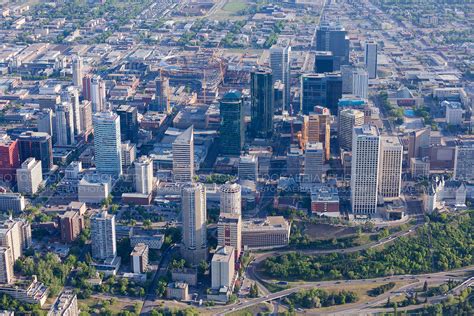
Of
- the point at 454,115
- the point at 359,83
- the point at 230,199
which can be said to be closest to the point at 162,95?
the point at 359,83

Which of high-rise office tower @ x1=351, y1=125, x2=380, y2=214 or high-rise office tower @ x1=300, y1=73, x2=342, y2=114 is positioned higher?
high-rise office tower @ x1=300, y1=73, x2=342, y2=114

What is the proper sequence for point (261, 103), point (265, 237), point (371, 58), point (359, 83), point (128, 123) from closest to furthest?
point (265, 237)
point (128, 123)
point (261, 103)
point (359, 83)
point (371, 58)

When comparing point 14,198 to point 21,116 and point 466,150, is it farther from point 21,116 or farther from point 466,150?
point 466,150

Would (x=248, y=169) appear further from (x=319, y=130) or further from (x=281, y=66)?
(x=281, y=66)

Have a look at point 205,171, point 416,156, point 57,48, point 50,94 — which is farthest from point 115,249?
point 57,48

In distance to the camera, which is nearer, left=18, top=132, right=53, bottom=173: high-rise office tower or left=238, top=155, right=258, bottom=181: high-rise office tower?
left=238, top=155, right=258, bottom=181: high-rise office tower

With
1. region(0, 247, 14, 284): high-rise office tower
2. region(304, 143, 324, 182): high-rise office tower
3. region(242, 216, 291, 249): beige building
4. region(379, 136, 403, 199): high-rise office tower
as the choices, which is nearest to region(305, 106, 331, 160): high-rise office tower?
region(304, 143, 324, 182): high-rise office tower

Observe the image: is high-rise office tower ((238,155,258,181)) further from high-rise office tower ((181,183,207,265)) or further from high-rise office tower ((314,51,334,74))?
high-rise office tower ((314,51,334,74))

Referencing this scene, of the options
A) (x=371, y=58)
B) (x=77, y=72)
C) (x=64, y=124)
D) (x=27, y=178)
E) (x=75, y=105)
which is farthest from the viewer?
(x=371, y=58)
